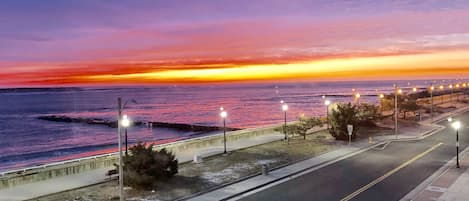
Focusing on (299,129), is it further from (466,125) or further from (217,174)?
(466,125)

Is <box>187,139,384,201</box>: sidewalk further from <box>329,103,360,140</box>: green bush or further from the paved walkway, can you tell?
<box>329,103,360,140</box>: green bush

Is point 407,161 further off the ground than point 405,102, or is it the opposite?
point 405,102

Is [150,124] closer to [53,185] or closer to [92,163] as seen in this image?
[92,163]

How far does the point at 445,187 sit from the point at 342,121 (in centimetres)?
1930

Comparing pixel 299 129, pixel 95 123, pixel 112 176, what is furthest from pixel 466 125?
pixel 95 123

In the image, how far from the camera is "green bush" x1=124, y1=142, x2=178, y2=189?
23.0m

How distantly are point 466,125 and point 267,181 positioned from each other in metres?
40.3

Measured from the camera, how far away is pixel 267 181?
24.7 meters

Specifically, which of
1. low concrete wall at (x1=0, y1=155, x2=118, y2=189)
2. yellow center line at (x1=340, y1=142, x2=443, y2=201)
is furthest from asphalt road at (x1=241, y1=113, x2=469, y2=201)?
low concrete wall at (x1=0, y1=155, x2=118, y2=189)

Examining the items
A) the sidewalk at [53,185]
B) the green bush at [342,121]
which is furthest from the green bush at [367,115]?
the sidewalk at [53,185]

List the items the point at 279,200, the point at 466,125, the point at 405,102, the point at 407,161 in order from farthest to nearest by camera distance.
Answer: the point at 405,102 < the point at 466,125 < the point at 407,161 < the point at 279,200

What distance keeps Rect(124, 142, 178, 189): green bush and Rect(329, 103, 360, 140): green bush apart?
21.0 meters

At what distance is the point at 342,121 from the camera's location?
136ft

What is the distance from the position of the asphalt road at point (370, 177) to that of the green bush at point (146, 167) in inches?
227
